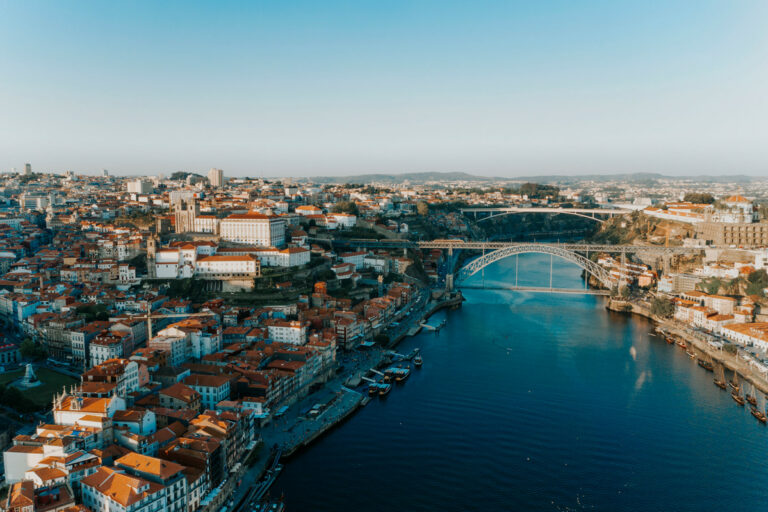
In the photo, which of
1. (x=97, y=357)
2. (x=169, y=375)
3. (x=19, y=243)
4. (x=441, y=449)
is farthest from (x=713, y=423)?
(x=19, y=243)

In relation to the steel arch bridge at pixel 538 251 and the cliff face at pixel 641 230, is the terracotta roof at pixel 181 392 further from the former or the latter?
the cliff face at pixel 641 230

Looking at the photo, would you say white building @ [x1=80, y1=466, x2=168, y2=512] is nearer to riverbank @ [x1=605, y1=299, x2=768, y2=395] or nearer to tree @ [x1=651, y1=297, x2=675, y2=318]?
riverbank @ [x1=605, y1=299, x2=768, y2=395]

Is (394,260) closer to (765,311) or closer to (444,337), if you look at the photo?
(444,337)

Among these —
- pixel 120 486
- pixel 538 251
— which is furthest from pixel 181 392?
pixel 538 251

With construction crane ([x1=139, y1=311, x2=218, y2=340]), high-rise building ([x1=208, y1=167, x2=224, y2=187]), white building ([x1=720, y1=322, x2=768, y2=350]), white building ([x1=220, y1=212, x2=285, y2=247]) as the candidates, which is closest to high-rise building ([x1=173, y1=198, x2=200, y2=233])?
white building ([x1=220, y1=212, x2=285, y2=247])

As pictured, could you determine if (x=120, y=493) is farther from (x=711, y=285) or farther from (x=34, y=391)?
(x=711, y=285)
